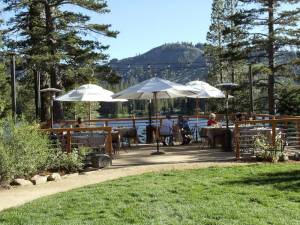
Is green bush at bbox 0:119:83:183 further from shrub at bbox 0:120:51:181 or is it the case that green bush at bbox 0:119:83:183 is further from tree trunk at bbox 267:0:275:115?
tree trunk at bbox 267:0:275:115

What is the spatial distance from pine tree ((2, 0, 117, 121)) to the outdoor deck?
833cm

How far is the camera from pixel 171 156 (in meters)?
13.5

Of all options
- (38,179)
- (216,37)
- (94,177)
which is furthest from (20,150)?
(216,37)

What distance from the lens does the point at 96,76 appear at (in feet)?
82.4

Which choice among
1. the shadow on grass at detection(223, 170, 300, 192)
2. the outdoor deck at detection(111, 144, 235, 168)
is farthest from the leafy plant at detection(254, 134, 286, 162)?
the shadow on grass at detection(223, 170, 300, 192)

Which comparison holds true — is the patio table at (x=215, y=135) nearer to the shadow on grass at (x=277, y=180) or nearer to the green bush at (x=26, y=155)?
the shadow on grass at (x=277, y=180)

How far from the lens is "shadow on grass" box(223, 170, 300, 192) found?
8539 mm

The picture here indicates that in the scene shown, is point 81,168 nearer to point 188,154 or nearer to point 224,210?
point 188,154

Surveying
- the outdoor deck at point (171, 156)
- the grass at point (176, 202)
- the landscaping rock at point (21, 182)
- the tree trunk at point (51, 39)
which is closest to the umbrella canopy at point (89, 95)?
the outdoor deck at point (171, 156)

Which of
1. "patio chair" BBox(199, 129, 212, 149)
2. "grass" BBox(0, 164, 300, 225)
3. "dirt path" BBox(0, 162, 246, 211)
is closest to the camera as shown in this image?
"grass" BBox(0, 164, 300, 225)

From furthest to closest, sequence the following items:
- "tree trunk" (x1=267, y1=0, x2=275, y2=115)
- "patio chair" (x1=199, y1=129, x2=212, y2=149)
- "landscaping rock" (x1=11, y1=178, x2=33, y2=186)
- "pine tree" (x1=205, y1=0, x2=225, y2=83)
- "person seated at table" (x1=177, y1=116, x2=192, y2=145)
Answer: "pine tree" (x1=205, y1=0, x2=225, y2=83), "tree trunk" (x1=267, y1=0, x2=275, y2=115), "person seated at table" (x1=177, y1=116, x2=192, y2=145), "patio chair" (x1=199, y1=129, x2=212, y2=149), "landscaping rock" (x1=11, y1=178, x2=33, y2=186)

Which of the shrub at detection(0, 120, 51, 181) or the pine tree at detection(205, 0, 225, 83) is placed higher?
the pine tree at detection(205, 0, 225, 83)

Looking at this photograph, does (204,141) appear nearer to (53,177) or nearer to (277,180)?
(53,177)

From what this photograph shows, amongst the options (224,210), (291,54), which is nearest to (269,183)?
(224,210)
